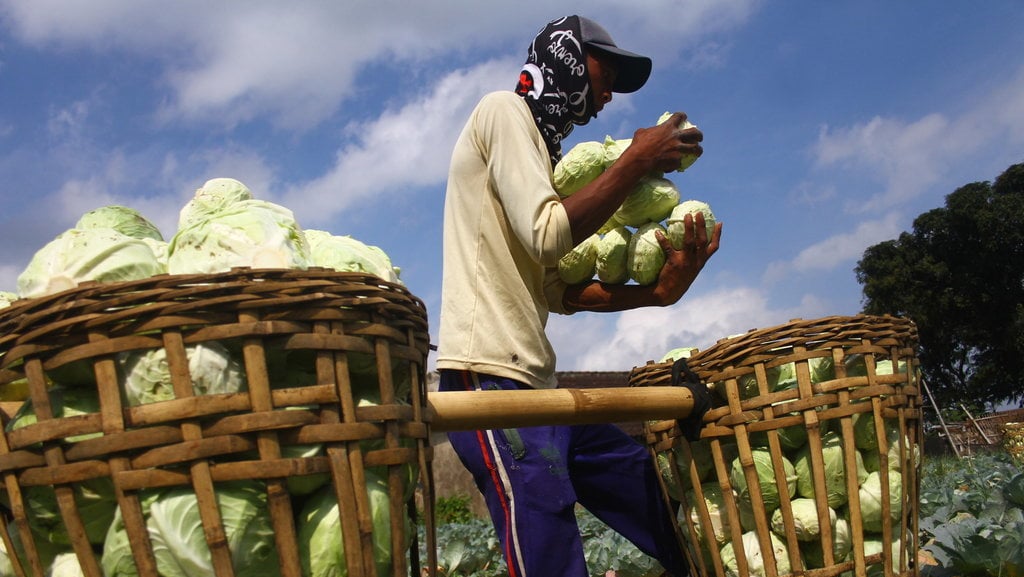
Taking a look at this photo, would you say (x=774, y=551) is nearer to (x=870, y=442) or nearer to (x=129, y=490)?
(x=870, y=442)

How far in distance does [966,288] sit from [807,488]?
30187 millimetres

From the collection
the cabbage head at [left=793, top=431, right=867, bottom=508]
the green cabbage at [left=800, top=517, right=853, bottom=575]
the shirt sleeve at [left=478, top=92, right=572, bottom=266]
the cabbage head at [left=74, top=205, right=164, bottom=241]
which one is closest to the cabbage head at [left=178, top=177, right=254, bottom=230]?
the cabbage head at [left=74, top=205, right=164, bottom=241]

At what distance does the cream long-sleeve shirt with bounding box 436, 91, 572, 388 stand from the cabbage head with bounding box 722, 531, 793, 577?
762 mm

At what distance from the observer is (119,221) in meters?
1.70

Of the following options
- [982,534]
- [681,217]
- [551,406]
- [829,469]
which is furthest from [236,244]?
[982,534]

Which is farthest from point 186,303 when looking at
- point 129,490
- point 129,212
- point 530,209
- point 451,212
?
point 451,212

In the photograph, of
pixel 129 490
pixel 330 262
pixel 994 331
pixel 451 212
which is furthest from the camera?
pixel 994 331

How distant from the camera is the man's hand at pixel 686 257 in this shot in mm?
2680

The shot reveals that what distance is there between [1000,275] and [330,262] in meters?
32.0

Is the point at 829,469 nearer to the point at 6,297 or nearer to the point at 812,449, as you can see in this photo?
the point at 812,449

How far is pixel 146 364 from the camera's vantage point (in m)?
1.24

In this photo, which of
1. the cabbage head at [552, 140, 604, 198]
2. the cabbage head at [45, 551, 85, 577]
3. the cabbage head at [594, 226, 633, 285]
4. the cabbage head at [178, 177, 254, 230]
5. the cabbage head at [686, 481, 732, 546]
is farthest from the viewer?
the cabbage head at [594, 226, 633, 285]

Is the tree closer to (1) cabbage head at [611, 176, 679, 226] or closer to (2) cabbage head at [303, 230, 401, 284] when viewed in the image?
(1) cabbage head at [611, 176, 679, 226]

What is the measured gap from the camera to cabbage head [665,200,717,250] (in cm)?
268
